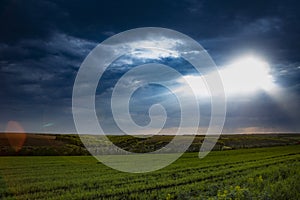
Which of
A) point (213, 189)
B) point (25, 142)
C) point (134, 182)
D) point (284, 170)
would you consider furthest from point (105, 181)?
point (25, 142)

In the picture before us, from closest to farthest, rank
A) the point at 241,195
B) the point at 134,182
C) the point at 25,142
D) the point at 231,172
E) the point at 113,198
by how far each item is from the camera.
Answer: the point at 241,195, the point at 113,198, the point at 134,182, the point at 231,172, the point at 25,142

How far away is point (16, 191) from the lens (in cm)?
1784

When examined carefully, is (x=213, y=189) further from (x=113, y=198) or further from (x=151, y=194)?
(x=113, y=198)

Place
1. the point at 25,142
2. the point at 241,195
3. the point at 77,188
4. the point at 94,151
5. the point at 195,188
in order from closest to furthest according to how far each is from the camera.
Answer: the point at 241,195
the point at 195,188
the point at 77,188
the point at 94,151
the point at 25,142

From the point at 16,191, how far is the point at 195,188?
9.88m

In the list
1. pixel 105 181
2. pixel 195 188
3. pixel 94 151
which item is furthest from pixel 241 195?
pixel 94 151

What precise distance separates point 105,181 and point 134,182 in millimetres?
1985

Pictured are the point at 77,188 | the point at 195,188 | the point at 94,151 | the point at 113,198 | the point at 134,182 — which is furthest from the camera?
the point at 94,151

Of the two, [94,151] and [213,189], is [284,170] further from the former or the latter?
[94,151]

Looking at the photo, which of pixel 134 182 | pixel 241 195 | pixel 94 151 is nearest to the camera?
pixel 241 195

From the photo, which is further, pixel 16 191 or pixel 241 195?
pixel 16 191

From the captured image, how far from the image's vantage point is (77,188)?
18.1 meters

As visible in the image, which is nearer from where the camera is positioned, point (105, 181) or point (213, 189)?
point (213, 189)

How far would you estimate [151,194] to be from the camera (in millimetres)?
15523
